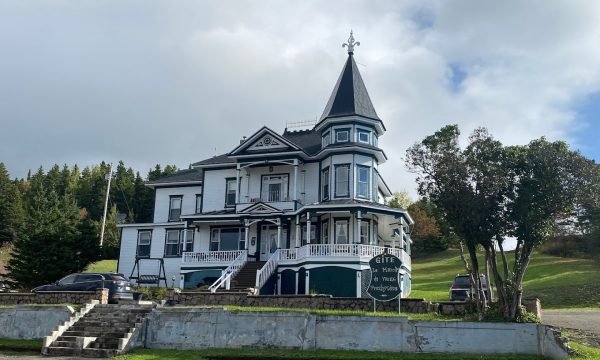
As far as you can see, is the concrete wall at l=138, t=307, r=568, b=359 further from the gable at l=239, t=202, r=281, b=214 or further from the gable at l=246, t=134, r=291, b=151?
the gable at l=246, t=134, r=291, b=151

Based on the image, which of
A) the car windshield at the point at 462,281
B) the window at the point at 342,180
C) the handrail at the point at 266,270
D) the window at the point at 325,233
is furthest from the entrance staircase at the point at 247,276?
the car windshield at the point at 462,281

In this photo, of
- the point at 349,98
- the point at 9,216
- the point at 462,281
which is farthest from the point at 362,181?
the point at 9,216

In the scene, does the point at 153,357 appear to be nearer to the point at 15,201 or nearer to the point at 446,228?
the point at 446,228

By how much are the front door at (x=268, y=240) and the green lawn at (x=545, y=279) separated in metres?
8.89

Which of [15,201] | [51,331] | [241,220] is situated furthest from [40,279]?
[15,201]

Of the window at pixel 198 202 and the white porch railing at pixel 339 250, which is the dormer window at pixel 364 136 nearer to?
the white porch railing at pixel 339 250

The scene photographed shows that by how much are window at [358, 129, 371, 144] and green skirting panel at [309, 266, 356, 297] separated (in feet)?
→ 26.6

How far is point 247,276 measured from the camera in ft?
108

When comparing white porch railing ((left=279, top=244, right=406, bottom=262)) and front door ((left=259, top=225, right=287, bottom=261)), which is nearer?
white porch railing ((left=279, top=244, right=406, bottom=262))

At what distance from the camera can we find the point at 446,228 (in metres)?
25.6

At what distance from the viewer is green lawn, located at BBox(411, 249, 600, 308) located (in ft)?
114

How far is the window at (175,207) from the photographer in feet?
133

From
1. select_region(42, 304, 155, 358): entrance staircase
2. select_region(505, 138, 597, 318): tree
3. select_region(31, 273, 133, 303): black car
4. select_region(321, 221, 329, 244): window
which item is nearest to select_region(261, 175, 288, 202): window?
select_region(321, 221, 329, 244): window

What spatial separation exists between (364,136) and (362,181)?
9.08ft
